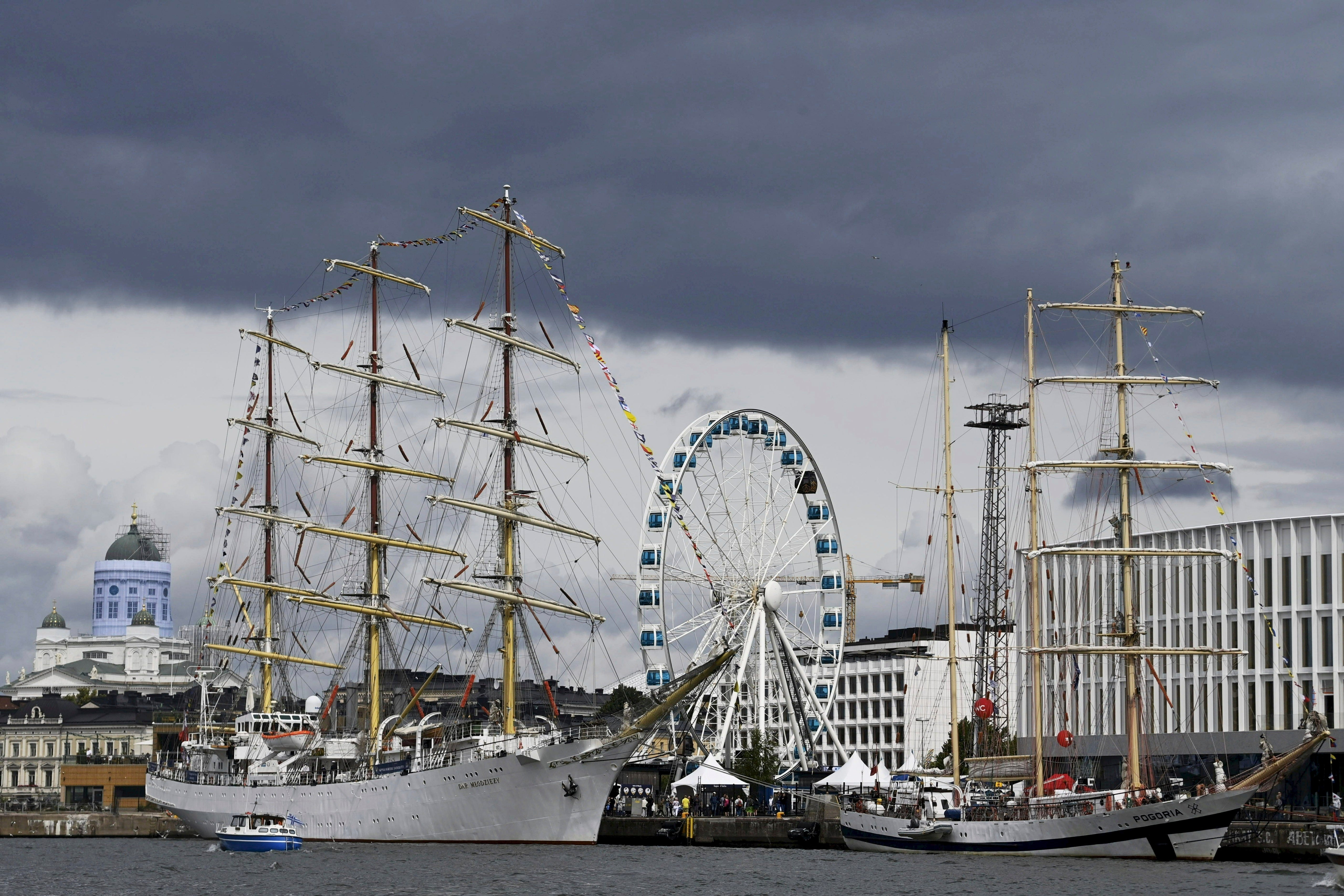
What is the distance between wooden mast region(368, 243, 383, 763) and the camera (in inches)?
4188

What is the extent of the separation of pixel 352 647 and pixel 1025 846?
46.9 meters

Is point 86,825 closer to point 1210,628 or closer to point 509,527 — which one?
point 509,527

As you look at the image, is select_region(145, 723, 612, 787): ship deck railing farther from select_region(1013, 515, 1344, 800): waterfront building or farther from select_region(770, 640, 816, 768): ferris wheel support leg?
select_region(1013, 515, 1344, 800): waterfront building

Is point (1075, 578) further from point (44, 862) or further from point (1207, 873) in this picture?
point (44, 862)

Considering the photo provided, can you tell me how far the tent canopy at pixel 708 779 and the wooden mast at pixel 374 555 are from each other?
18.3 metres

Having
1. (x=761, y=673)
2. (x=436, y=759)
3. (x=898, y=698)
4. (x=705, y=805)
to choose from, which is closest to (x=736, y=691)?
(x=761, y=673)

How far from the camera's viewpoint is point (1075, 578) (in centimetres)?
12131

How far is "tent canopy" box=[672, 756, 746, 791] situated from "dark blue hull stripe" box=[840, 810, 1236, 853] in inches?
563

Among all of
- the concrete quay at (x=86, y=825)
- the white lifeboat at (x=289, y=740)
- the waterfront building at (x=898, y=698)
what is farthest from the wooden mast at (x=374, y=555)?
the waterfront building at (x=898, y=698)

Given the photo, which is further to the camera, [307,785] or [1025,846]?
[307,785]

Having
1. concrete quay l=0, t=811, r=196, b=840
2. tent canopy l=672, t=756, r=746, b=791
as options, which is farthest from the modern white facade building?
concrete quay l=0, t=811, r=196, b=840

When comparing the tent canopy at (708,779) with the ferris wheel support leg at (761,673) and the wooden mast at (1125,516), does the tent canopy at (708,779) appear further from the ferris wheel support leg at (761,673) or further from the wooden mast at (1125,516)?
the wooden mast at (1125,516)

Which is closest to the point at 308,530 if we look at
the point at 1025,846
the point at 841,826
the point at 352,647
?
the point at 352,647

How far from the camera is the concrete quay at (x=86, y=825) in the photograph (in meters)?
129
